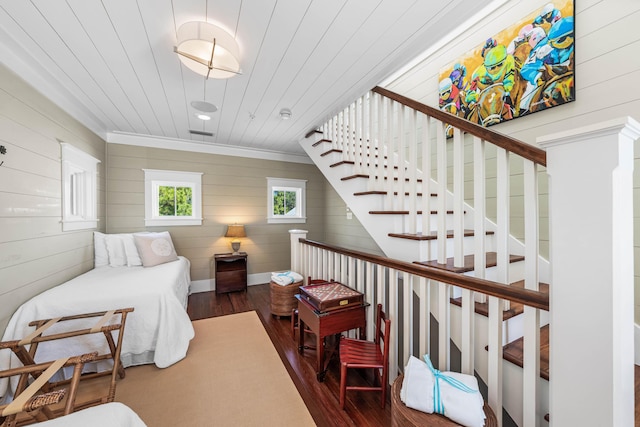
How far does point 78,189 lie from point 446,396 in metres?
3.98

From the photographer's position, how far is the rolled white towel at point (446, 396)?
40.1 inches

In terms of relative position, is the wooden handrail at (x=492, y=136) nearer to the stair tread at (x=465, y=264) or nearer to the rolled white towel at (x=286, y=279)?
the stair tread at (x=465, y=264)

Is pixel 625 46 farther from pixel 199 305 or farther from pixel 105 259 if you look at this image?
pixel 105 259

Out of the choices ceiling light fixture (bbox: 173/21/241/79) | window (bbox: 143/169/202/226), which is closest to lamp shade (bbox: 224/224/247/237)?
window (bbox: 143/169/202/226)

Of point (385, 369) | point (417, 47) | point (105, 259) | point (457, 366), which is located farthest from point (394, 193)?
point (105, 259)

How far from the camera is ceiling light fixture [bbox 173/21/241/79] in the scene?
152 centimetres

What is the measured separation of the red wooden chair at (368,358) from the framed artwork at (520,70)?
1992mm

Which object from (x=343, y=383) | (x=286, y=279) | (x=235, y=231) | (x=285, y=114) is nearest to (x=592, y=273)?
(x=343, y=383)

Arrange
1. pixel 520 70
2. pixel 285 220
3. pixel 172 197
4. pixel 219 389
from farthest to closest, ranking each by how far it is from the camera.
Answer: pixel 285 220 < pixel 172 197 < pixel 520 70 < pixel 219 389

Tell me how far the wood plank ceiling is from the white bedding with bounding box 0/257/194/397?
1798 millimetres

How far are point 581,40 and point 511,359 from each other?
2.11 m

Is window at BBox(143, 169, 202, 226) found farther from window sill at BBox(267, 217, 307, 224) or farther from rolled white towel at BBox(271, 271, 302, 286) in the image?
rolled white towel at BBox(271, 271, 302, 286)

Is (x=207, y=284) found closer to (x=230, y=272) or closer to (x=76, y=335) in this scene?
(x=230, y=272)

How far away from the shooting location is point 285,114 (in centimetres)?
286
